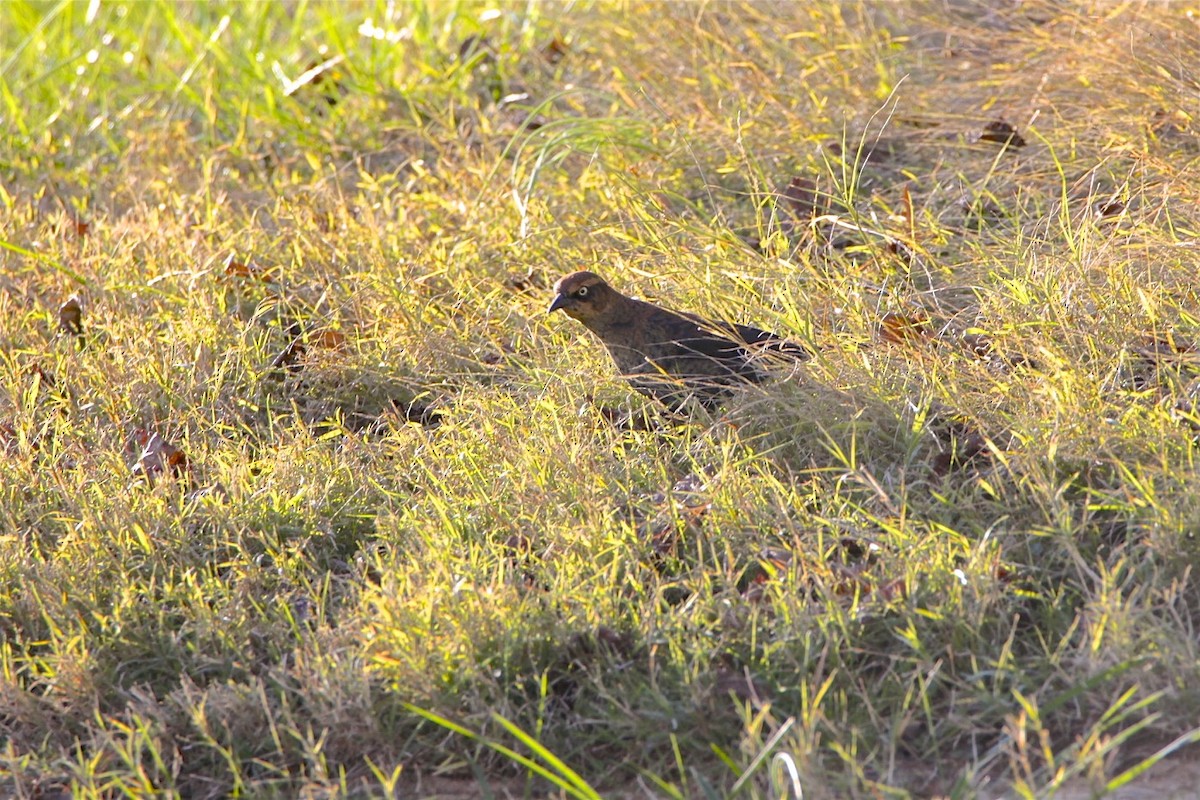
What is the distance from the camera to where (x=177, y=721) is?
11.3 ft

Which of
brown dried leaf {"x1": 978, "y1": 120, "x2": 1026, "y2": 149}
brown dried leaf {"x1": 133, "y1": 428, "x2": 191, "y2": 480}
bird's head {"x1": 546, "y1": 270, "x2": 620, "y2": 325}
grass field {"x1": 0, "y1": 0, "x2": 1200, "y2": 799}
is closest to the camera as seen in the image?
grass field {"x1": 0, "y1": 0, "x2": 1200, "y2": 799}

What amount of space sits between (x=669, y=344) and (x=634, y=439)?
0.41 m

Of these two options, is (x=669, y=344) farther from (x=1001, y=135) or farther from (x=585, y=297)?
(x=1001, y=135)

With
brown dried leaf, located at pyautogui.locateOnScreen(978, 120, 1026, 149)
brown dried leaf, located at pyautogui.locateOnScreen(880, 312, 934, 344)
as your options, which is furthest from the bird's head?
brown dried leaf, located at pyautogui.locateOnScreen(978, 120, 1026, 149)

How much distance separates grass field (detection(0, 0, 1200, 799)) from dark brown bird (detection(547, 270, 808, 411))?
12 cm

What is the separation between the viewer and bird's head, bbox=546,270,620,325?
4.71m

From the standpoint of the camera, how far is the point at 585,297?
472cm

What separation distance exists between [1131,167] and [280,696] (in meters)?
3.59

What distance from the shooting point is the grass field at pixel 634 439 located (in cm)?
330

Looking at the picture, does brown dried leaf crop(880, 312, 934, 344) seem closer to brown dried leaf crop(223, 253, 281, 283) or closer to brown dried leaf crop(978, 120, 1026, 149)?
brown dried leaf crop(978, 120, 1026, 149)

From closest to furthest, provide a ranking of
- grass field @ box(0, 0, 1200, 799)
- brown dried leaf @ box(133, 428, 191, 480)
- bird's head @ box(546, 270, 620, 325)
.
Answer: grass field @ box(0, 0, 1200, 799) < brown dried leaf @ box(133, 428, 191, 480) < bird's head @ box(546, 270, 620, 325)

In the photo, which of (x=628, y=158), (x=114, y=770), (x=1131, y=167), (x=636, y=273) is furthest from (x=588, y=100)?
(x=114, y=770)

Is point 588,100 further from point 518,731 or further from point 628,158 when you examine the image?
point 518,731

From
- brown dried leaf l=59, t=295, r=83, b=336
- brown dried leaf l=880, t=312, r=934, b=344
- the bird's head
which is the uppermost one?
the bird's head
